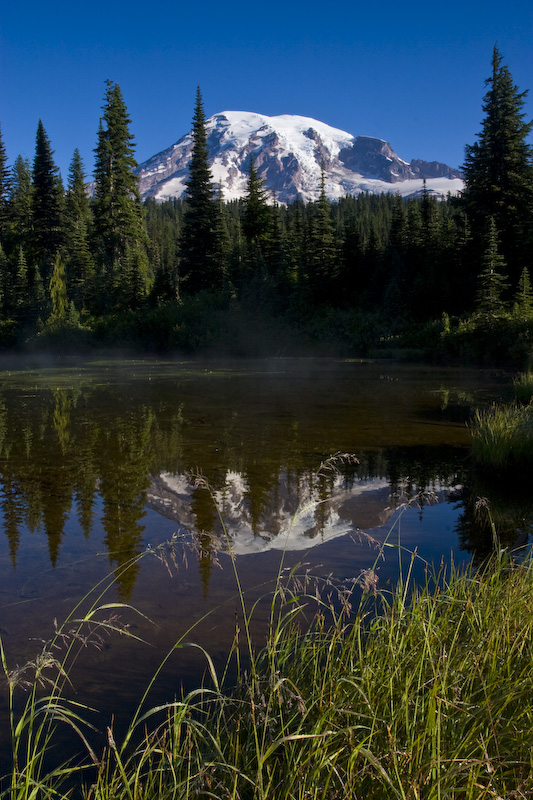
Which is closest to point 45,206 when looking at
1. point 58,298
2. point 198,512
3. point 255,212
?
point 58,298

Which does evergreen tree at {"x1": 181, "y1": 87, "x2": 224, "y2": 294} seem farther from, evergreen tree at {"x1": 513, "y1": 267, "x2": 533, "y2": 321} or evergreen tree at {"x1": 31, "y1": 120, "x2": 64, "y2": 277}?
evergreen tree at {"x1": 513, "y1": 267, "x2": 533, "y2": 321}

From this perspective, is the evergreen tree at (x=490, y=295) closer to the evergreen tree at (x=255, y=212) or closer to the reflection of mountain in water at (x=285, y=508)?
the reflection of mountain in water at (x=285, y=508)

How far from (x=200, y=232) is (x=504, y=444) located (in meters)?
49.2

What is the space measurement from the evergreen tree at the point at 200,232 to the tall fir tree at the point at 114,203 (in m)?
4.27

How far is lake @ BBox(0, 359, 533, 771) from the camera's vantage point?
4.17 meters

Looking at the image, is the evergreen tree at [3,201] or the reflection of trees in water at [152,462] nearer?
the reflection of trees in water at [152,462]

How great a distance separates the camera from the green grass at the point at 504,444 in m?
8.79

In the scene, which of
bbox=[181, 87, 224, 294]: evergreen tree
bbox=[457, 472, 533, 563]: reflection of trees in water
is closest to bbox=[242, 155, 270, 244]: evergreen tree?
bbox=[181, 87, 224, 294]: evergreen tree

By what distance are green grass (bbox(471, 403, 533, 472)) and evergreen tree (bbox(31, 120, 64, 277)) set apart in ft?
192

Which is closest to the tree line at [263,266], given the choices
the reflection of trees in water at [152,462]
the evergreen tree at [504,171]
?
the evergreen tree at [504,171]

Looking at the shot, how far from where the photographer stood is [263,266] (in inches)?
1978

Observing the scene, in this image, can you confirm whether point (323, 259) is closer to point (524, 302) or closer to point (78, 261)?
point (524, 302)

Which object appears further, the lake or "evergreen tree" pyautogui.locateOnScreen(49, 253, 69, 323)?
"evergreen tree" pyautogui.locateOnScreen(49, 253, 69, 323)

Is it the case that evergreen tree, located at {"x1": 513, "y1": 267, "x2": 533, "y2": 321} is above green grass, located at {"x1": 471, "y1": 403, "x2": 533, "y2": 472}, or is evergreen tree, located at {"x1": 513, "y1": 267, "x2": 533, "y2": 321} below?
above
